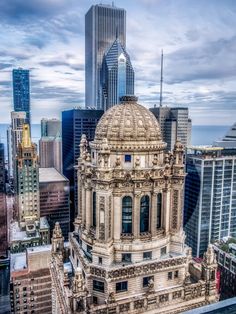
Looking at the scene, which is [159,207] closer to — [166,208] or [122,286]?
[166,208]

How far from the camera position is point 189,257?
28.6m

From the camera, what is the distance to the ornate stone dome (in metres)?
25.6

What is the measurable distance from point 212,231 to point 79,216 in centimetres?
9012

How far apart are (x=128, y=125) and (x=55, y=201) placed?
124m

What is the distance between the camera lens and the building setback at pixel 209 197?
10506 centimetres

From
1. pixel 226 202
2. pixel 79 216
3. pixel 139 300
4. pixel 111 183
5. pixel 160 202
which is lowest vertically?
pixel 226 202

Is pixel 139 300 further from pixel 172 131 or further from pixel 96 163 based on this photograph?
pixel 172 131

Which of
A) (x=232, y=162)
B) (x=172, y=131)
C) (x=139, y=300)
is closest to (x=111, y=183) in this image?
(x=139, y=300)

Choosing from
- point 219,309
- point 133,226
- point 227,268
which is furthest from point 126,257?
point 227,268

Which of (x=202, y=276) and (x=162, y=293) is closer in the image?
(x=162, y=293)

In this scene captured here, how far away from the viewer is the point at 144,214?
87.0 ft

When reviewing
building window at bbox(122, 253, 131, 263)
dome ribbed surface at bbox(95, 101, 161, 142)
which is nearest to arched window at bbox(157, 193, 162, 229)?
building window at bbox(122, 253, 131, 263)

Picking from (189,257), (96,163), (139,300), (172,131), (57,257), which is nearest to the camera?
(139,300)

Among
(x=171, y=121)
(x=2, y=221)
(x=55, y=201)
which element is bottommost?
(x=2, y=221)
